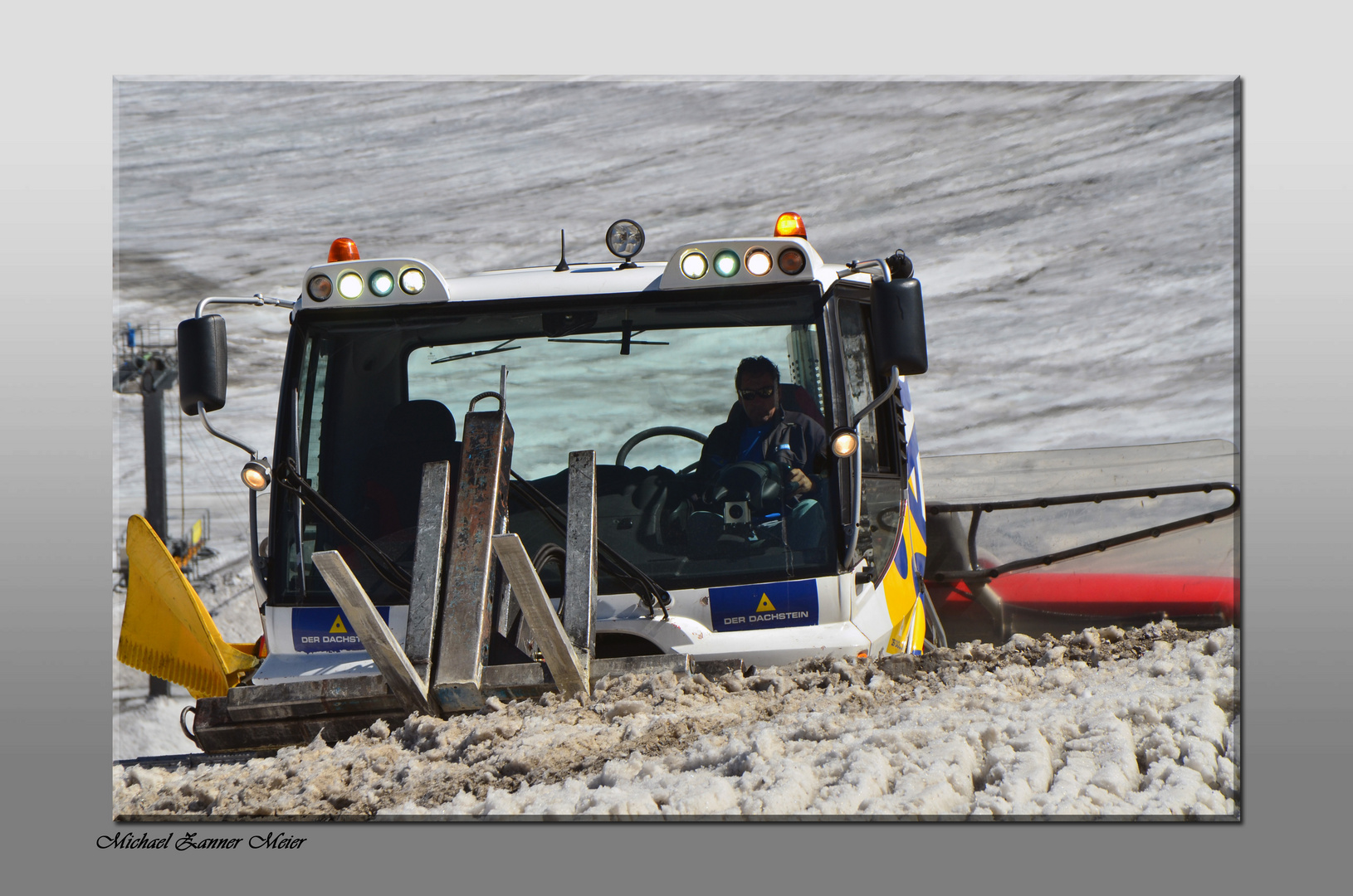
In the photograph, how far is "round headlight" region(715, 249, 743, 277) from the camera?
3.74 metres

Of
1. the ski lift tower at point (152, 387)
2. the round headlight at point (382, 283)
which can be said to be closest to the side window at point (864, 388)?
the round headlight at point (382, 283)

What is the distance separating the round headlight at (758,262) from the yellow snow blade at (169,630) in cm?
200

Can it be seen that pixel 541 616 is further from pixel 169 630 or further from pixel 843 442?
pixel 169 630

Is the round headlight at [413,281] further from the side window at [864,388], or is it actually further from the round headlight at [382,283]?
the side window at [864,388]

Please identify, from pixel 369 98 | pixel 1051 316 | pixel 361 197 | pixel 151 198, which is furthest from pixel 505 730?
pixel 1051 316

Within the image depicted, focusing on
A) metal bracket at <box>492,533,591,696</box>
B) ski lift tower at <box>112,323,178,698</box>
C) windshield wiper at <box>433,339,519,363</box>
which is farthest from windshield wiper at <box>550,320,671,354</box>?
ski lift tower at <box>112,323,178,698</box>

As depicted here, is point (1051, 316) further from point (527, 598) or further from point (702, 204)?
point (527, 598)

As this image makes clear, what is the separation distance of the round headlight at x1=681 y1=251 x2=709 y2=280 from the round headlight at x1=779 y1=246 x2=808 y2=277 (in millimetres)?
228

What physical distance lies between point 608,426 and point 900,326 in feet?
3.07

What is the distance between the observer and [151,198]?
8125 mm

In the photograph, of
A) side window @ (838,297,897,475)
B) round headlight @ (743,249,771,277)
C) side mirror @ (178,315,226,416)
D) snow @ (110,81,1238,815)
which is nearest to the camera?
snow @ (110,81,1238,815)

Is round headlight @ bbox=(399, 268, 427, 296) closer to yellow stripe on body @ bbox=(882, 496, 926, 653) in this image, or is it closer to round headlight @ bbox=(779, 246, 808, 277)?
round headlight @ bbox=(779, 246, 808, 277)

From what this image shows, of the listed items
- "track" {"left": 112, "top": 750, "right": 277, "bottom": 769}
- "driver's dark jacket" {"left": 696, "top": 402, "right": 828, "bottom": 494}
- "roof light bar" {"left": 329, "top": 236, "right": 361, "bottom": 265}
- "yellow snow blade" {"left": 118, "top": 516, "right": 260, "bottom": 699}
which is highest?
"roof light bar" {"left": 329, "top": 236, "right": 361, "bottom": 265}

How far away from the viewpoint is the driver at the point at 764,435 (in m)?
3.77
